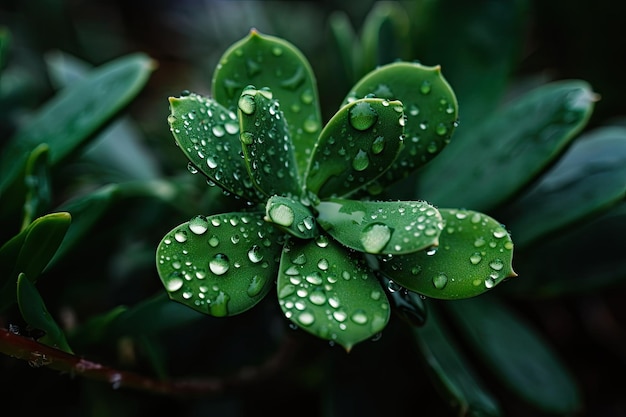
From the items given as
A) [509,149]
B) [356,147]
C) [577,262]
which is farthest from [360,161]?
[577,262]

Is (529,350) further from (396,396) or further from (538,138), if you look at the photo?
(538,138)

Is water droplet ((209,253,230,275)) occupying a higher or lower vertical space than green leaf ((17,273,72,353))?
higher

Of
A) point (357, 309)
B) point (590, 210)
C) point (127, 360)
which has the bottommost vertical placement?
point (127, 360)

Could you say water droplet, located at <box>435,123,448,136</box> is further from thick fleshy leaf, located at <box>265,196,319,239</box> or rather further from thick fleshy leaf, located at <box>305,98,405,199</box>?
thick fleshy leaf, located at <box>265,196,319,239</box>

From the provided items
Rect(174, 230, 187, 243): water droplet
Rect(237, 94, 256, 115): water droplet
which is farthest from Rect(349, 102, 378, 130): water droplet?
Rect(174, 230, 187, 243): water droplet

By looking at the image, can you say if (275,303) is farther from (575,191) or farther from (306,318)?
(575,191)

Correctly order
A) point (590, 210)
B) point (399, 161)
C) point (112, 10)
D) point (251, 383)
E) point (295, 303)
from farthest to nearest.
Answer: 1. point (112, 10)
2. point (251, 383)
3. point (590, 210)
4. point (399, 161)
5. point (295, 303)

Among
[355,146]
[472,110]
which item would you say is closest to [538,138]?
[472,110]

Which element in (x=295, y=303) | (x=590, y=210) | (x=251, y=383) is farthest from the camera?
(x=251, y=383)
